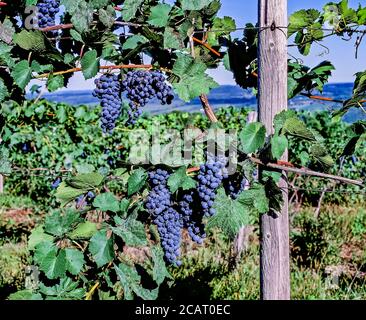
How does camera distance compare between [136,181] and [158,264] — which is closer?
[136,181]

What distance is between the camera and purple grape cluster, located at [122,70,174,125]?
6.40 feet

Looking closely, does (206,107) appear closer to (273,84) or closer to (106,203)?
(273,84)

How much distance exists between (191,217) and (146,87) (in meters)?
0.53

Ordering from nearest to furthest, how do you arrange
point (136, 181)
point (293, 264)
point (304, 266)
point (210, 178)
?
point (210, 178), point (136, 181), point (293, 264), point (304, 266)

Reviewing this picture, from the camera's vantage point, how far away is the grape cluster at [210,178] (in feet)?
5.83

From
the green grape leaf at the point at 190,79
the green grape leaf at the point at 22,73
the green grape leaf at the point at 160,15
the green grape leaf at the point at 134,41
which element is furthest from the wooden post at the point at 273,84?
the green grape leaf at the point at 22,73

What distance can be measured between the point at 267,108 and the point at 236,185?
13.3 inches

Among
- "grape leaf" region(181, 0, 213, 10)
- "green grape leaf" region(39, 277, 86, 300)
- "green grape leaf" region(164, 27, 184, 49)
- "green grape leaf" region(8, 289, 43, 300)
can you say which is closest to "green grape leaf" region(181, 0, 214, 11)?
"grape leaf" region(181, 0, 213, 10)

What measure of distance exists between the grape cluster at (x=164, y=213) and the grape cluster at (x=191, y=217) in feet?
0.10

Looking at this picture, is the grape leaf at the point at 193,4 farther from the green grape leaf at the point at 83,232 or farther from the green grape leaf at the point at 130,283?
the green grape leaf at the point at 130,283

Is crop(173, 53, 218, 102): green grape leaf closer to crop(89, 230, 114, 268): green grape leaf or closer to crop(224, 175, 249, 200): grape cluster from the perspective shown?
crop(224, 175, 249, 200): grape cluster

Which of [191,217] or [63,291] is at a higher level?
[191,217]

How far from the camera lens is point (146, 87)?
1946mm

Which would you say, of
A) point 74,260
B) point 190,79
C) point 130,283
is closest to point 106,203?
point 74,260
